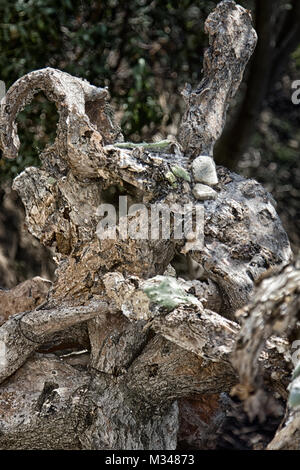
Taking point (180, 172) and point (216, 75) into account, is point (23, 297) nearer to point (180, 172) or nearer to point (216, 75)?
point (180, 172)

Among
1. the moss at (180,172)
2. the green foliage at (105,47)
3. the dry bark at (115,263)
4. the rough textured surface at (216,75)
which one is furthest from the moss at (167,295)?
the green foliage at (105,47)

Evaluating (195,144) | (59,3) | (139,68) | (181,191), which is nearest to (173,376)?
(181,191)

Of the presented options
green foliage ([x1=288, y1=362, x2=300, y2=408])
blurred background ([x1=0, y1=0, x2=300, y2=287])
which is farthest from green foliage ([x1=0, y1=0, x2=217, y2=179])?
green foliage ([x1=288, y1=362, x2=300, y2=408])

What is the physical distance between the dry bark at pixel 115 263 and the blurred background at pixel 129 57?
1.00 meters

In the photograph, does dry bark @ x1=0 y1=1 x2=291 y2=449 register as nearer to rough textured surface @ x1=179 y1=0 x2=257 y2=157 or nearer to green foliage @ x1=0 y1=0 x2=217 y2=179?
rough textured surface @ x1=179 y1=0 x2=257 y2=157

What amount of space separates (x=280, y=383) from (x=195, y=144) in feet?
2.52

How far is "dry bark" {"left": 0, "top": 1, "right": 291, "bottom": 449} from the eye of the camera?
2.07m

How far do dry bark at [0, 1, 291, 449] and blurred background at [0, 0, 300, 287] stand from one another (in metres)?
1.00

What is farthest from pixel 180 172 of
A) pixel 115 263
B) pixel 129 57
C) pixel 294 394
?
pixel 129 57

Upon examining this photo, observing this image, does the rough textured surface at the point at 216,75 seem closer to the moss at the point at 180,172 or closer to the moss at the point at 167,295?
the moss at the point at 180,172

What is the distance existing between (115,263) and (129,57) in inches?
65.2

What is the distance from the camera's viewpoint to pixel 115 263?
85.5 inches

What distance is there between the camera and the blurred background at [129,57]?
11.0 ft

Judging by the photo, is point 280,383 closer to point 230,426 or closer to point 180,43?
point 230,426
